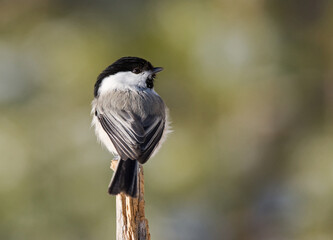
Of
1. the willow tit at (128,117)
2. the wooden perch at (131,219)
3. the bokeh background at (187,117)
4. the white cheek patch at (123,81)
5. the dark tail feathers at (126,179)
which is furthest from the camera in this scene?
the bokeh background at (187,117)

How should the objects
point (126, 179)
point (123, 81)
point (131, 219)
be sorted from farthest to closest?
1. point (123, 81)
2. point (126, 179)
3. point (131, 219)

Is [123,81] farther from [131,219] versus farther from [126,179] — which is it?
[131,219]

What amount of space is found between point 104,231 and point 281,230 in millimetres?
1925

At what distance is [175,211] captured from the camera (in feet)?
19.3

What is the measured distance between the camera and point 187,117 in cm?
628

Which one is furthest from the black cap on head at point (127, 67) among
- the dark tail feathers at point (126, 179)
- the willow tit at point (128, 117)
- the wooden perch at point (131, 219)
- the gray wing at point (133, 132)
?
the wooden perch at point (131, 219)

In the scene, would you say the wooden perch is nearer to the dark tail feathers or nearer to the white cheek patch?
the dark tail feathers

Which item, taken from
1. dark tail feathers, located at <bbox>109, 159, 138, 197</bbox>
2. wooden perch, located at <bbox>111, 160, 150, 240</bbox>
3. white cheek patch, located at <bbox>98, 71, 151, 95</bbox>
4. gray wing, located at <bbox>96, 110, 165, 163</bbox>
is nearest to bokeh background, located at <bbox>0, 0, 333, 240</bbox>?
white cheek patch, located at <bbox>98, 71, 151, 95</bbox>

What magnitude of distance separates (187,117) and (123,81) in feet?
7.59

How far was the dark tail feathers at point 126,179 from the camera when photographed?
2973 mm

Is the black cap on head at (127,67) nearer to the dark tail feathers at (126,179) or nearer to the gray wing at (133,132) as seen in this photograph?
the gray wing at (133,132)

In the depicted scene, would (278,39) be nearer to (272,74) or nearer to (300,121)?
(272,74)

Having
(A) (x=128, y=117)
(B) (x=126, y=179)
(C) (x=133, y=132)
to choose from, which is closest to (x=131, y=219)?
(B) (x=126, y=179)

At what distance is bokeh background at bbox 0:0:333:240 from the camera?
578 cm
